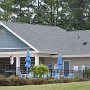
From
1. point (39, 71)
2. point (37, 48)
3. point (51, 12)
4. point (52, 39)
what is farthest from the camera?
point (51, 12)

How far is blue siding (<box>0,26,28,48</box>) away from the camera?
4244 cm

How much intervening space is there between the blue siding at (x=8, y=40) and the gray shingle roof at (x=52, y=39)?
615mm

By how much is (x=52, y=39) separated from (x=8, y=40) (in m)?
5.07

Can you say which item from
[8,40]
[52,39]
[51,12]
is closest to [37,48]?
[8,40]

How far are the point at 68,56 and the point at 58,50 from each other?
1.39 m

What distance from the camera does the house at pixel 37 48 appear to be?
41750 millimetres

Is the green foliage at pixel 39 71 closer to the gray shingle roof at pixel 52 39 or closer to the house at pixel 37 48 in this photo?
the house at pixel 37 48

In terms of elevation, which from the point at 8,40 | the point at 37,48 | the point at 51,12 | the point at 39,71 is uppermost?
the point at 51,12

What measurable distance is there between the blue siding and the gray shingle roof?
0.62 metres

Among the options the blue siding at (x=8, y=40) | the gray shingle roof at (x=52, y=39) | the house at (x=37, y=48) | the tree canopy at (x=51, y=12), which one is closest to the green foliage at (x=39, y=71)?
the house at (x=37, y=48)

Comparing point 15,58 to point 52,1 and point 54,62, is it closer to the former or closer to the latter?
point 54,62

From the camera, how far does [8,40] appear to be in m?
42.9

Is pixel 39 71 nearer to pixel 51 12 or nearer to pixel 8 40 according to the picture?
pixel 8 40

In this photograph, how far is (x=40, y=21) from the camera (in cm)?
6650
